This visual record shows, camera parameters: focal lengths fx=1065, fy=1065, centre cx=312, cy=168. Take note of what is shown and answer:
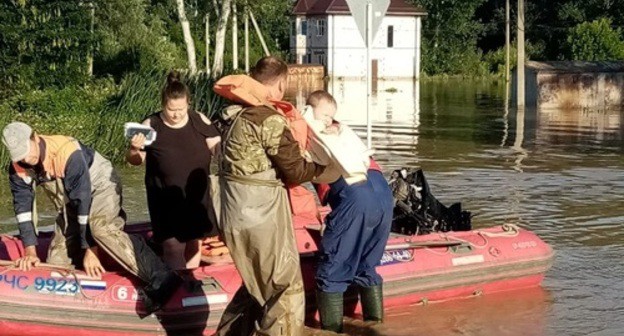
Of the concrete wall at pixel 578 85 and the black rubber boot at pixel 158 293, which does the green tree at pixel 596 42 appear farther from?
the black rubber boot at pixel 158 293

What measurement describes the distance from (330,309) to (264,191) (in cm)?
140

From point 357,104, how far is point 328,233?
2771 cm

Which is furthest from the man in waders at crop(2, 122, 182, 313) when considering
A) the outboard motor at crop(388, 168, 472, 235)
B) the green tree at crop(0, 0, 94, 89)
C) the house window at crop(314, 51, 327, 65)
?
Answer: the house window at crop(314, 51, 327, 65)

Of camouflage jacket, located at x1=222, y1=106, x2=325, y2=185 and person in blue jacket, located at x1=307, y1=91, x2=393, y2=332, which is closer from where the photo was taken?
camouflage jacket, located at x1=222, y1=106, x2=325, y2=185

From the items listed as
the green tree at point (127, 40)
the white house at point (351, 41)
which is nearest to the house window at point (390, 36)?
the white house at point (351, 41)

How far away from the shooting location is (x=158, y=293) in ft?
24.4

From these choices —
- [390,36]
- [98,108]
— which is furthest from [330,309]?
[390,36]

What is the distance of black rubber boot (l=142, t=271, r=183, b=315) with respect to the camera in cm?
743

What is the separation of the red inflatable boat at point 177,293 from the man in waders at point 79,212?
11cm

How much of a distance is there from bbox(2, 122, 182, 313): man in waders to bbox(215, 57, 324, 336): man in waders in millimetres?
990

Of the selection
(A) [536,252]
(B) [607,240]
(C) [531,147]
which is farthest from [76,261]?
(C) [531,147]

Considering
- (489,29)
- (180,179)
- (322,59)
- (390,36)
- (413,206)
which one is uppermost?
(489,29)

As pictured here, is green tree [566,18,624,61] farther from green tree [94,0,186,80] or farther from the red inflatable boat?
the red inflatable boat

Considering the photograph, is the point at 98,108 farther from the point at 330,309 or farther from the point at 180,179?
the point at 330,309
